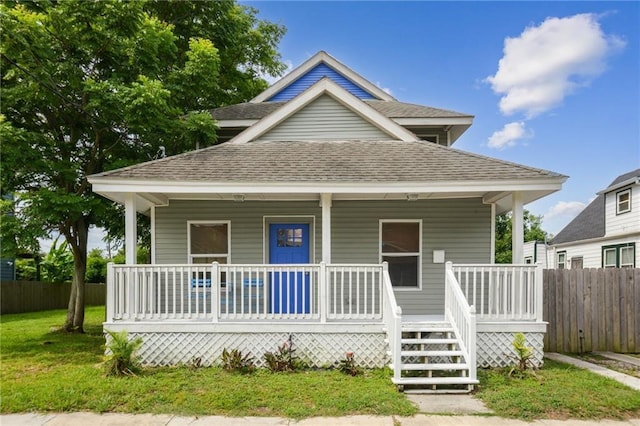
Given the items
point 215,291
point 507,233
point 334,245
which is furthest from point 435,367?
point 507,233

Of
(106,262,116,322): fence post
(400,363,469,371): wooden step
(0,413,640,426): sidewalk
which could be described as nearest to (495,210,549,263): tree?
(400,363,469,371): wooden step

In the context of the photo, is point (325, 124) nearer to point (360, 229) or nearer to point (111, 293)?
point (360, 229)

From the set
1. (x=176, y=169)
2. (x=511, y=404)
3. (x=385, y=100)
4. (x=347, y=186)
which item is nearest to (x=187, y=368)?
(x=176, y=169)

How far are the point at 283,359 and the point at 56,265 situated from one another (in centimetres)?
1728

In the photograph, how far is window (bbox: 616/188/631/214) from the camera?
1341 centimetres

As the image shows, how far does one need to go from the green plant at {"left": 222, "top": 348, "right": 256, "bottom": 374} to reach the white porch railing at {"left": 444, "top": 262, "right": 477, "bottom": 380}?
333 cm

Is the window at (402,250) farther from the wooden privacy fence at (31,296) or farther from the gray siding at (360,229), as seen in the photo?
the wooden privacy fence at (31,296)

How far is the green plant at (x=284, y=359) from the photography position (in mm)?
6125

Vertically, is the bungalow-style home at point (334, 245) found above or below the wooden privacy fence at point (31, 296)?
above

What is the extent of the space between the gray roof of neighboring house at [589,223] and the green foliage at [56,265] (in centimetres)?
2366

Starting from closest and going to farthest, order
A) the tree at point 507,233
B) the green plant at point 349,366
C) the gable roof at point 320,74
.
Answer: the green plant at point 349,366 → the gable roof at point 320,74 → the tree at point 507,233

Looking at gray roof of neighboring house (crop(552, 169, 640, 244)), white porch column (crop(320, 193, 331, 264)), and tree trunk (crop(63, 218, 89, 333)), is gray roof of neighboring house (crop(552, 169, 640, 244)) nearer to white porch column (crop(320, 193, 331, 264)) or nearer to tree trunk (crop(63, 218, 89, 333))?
white porch column (crop(320, 193, 331, 264))

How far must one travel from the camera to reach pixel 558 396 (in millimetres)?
5059

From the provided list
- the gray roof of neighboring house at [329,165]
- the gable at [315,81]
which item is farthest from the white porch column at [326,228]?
the gable at [315,81]
